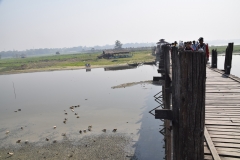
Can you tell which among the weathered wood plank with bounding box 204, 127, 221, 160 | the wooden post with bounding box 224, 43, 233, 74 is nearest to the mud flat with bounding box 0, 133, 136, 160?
the wooden post with bounding box 224, 43, 233, 74

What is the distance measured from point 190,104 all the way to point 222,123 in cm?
231

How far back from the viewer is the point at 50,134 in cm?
1505

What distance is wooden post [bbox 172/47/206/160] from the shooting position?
7.35 ft

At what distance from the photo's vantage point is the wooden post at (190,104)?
224 cm

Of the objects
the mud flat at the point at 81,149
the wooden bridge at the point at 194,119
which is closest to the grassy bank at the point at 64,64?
the mud flat at the point at 81,149

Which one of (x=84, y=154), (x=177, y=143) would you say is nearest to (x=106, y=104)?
(x=84, y=154)

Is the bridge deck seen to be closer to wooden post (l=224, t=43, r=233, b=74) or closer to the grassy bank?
wooden post (l=224, t=43, r=233, b=74)

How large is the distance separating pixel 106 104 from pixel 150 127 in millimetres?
7924

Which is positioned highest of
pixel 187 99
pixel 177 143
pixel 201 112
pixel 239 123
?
pixel 187 99

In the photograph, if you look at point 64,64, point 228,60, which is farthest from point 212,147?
point 64,64

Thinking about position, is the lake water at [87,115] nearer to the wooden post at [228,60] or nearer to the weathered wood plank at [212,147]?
the wooden post at [228,60]

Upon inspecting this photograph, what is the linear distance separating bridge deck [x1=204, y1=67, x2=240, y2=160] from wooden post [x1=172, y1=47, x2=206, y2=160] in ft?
2.19

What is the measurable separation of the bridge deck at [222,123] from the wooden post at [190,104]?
67cm

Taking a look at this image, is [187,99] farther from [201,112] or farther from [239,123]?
[239,123]
